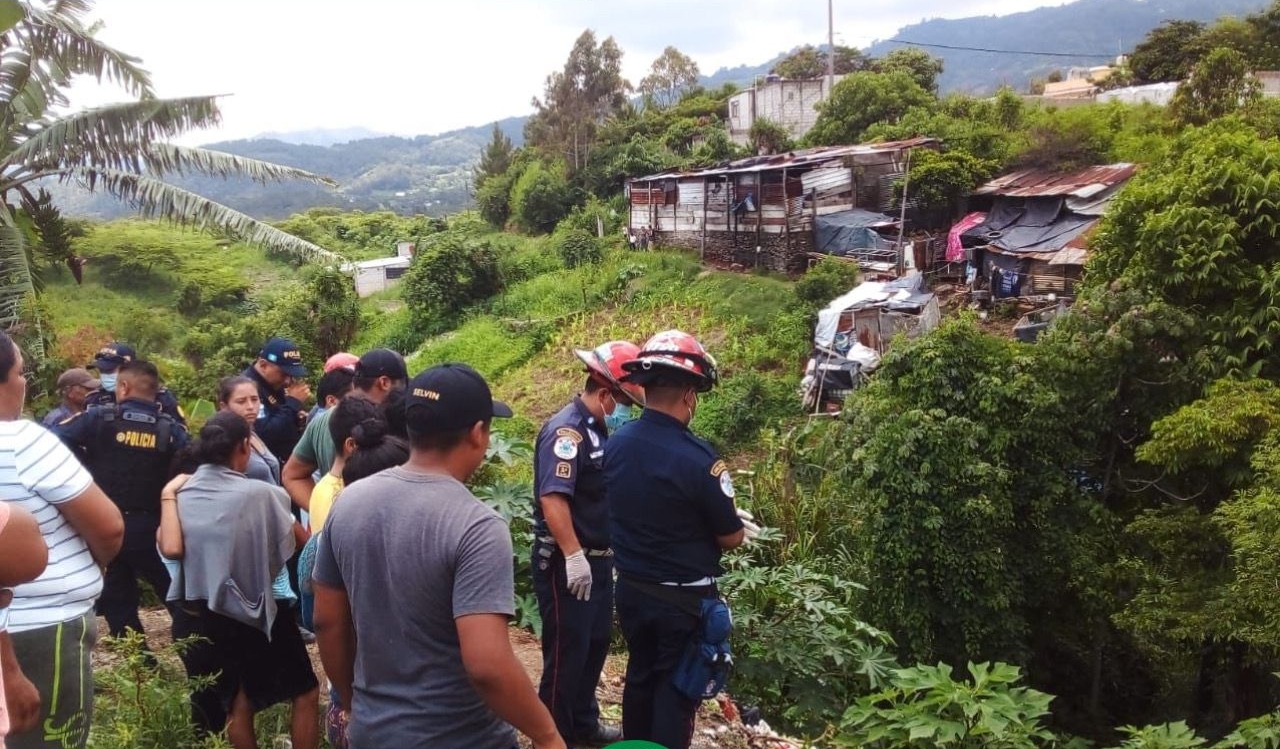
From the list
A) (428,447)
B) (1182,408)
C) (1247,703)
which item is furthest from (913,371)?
(428,447)

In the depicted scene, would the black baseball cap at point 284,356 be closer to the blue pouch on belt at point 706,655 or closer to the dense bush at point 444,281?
the blue pouch on belt at point 706,655

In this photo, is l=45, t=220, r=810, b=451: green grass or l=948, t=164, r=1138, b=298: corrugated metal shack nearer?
l=45, t=220, r=810, b=451: green grass

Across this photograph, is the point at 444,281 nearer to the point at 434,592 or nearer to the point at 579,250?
the point at 579,250

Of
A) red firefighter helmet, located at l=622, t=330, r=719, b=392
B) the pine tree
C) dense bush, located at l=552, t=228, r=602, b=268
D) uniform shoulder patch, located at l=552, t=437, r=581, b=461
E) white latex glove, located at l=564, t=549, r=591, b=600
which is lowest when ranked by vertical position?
dense bush, located at l=552, t=228, r=602, b=268

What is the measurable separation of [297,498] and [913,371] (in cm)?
703

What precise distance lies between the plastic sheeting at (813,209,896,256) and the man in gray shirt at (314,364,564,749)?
20427mm

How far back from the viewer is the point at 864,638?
14.6 ft

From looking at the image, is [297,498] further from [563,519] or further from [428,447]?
[428,447]

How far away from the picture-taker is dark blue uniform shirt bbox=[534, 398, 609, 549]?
3178mm

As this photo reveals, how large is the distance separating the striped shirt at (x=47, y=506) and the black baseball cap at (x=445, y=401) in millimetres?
1030

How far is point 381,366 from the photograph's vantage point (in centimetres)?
363

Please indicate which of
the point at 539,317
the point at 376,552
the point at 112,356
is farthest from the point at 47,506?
the point at 539,317

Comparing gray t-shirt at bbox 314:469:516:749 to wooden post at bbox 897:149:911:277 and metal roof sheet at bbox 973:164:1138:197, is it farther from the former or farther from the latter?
metal roof sheet at bbox 973:164:1138:197

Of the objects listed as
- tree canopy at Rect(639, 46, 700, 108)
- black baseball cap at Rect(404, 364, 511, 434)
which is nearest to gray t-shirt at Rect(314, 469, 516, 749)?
black baseball cap at Rect(404, 364, 511, 434)
